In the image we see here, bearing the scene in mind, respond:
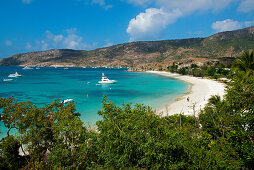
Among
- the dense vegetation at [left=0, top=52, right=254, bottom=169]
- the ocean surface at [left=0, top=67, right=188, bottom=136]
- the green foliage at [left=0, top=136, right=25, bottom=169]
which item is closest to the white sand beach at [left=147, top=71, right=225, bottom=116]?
the ocean surface at [left=0, top=67, right=188, bottom=136]

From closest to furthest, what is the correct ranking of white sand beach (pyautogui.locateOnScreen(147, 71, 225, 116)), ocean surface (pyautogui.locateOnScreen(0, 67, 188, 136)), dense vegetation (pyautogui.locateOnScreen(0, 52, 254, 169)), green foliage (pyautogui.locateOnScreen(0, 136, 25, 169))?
dense vegetation (pyautogui.locateOnScreen(0, 52, 254, 169))
green foliage (pyautogui.locateOnScreen(0, 136, 25, 169))
white sand beach (pyautogui.locateOnScreen(147, 71, 225, 116))
ocean surface (pyautogui.locateOnScreen(0, 67, 188, 136))

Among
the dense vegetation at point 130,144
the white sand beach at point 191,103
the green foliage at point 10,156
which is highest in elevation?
the dense vegetation at point 130,144

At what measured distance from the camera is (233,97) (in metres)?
10.3

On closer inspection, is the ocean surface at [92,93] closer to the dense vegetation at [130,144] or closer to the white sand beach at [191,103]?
the white sand beach at [191,103]

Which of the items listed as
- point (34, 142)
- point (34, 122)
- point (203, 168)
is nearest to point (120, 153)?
point (203, 168)

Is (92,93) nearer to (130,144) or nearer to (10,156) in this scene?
(10,156)

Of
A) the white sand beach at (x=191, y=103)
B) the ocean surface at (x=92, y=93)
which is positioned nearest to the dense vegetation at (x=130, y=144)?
the white sand beach at (x=191, y=103)

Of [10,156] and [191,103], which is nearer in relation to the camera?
[10,156]

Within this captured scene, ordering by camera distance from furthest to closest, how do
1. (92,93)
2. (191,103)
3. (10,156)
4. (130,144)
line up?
(92,93) → (191,103) → (10,156) → (130,144)

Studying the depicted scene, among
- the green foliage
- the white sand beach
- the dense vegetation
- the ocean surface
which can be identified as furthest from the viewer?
the ocean surface

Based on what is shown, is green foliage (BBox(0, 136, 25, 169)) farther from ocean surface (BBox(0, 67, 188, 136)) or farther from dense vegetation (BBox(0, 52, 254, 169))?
ocean surface (BBox(0, 67, 188, 136))

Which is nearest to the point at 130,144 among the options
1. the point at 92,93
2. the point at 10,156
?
the point at 10,156

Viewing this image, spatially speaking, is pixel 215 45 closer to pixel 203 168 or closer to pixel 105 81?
pixel 105 81

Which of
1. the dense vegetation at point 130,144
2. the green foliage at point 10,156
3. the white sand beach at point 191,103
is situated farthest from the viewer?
the white sand beach at point 191,103
